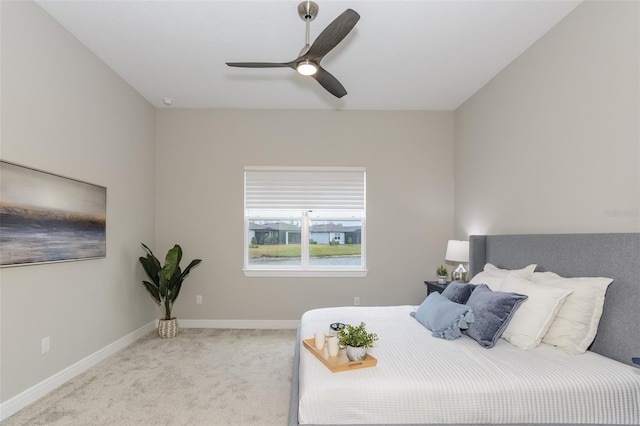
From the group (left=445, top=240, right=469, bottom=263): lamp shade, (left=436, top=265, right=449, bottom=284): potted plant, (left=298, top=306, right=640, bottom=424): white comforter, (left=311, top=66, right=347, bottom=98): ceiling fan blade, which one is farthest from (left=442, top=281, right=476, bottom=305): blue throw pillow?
(left=311, top=66, right=347, bottom=98): ceiling fan blade

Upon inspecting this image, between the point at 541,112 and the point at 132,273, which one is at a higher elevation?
the point at 541,112

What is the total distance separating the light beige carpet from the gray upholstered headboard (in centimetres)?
211

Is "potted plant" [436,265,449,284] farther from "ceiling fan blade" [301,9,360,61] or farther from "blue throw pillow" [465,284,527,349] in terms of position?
"ceiling fan blade" [301,9,360,61]

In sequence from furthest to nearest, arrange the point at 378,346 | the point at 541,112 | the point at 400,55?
the point at 400,55 → the point at 541,112 → the point at 378,346

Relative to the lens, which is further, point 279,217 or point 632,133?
point 279,217

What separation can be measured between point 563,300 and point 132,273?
13.7 feet

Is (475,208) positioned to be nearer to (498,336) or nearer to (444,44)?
(444,44)

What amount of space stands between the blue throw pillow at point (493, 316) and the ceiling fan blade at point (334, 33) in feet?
6.50

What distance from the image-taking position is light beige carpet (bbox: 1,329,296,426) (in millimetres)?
2482

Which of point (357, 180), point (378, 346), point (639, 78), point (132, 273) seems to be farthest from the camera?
point (357, 180)

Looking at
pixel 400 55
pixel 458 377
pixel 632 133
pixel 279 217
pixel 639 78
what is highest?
pixel 400 55

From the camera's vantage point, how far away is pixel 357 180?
4.93m

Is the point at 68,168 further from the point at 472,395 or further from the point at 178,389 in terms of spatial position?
the point at 472,395

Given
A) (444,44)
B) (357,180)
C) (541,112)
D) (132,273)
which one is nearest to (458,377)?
(541,112)
